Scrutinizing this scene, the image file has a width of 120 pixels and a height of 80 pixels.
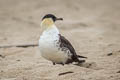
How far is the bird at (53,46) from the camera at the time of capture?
28.0ft

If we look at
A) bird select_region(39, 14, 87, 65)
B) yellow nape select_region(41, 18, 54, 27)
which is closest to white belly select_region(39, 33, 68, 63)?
bird select_region(39, 14, 87, 65)

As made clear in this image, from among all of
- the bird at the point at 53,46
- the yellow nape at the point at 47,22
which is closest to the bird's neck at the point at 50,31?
the bird at the point at 53,46

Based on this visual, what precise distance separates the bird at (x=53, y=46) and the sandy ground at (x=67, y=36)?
201mm

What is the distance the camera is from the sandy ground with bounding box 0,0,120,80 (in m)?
8.23

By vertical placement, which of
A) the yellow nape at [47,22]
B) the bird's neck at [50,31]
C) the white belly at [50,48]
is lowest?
the white belly at [50,48]

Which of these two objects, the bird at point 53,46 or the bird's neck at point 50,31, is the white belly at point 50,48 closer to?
the bird at point 53,46

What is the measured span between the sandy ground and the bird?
0.66 ft

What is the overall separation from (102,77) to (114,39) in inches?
241

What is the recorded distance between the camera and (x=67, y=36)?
1388cm

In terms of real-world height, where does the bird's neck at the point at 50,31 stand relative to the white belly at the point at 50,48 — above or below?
above

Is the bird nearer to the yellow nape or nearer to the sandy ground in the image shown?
the yellow nape

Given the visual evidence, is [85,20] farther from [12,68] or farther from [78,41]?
[12,68]

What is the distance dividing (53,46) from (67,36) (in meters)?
5.35

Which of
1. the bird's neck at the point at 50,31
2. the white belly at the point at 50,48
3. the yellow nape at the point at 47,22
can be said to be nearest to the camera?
the white belly at the point at 50,48
